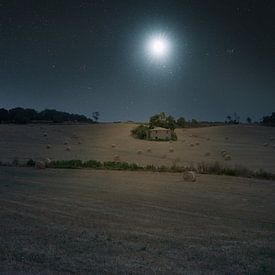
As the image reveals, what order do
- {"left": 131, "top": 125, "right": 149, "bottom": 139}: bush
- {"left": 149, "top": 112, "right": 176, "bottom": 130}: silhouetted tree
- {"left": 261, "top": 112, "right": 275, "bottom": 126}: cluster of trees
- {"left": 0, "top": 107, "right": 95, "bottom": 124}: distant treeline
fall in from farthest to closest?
{"left": 261, "top": 112, "right": 275, "bottom": 126}: cluster of trees
{"left": 0, "top": 107, "right": 95, "bottom": 124}: distant treeline
{"left": 149, "top": 112, "right": 176, "bottom": 130}: silhouetted tree
{"left": 131, "top": 125, "right": 149, "bottom": 139}: bush

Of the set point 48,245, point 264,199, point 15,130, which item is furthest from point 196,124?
point 48,245

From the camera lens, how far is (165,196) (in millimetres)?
15344

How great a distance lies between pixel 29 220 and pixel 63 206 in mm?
2108

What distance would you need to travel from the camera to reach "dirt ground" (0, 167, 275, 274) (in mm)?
7523

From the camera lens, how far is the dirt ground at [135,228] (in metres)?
7.52

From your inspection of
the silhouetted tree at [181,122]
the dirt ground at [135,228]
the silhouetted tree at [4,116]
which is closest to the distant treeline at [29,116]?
the silhouetted tree at [4,116]

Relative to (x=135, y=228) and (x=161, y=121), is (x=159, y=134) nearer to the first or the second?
(x=161, y=121)

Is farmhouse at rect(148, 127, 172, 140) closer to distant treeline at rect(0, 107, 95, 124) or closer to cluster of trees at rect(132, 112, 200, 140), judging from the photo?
cluster of trees at rect(132, 112, 200, 140)

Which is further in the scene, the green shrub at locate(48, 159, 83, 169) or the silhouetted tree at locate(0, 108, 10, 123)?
the silhouetted tree at locate(0, 108, 10, 123)

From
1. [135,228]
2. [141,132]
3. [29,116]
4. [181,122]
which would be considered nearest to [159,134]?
[141,132]

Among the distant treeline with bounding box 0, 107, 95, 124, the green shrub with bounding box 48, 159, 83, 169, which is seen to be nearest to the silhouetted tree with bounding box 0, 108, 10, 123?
the distant treeline with bounding box 0, 107, 95, 124

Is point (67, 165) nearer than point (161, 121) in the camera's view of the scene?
Yes

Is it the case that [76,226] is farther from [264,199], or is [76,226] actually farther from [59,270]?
[264,199]

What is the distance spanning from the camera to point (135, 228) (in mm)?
10188
